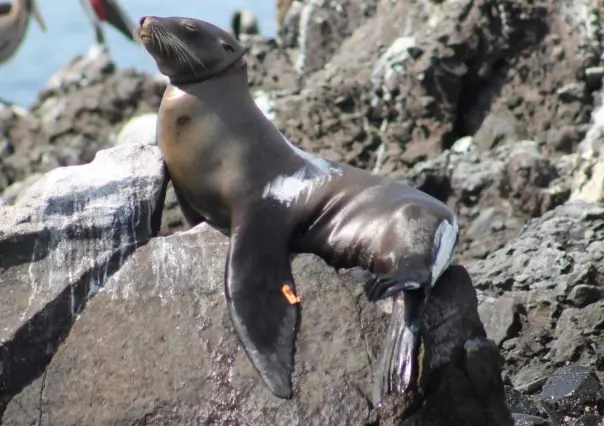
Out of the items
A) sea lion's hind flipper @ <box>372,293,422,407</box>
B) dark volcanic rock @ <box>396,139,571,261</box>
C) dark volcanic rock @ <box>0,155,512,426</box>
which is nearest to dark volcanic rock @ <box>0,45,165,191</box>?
dark volcanic rock @ <box>396,139,571,261</box>

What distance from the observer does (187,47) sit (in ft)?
19.4

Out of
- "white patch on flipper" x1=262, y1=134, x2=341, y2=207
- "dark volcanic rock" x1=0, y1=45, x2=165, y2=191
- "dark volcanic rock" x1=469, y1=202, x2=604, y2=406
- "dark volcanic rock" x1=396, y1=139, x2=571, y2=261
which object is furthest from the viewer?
"dark volcanic rock" x1=0, y1=45, x2=165, y2=191

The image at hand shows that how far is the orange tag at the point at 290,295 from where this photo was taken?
5281mm

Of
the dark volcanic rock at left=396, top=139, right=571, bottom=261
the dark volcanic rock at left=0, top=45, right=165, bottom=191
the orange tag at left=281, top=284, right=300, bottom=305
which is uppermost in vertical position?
the orange tag at left=281, top=284, right=300, bottom=305

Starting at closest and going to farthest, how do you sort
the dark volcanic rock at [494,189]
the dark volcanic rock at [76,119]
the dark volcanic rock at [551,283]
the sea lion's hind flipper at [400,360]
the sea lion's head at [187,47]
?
1. the sea lion's hind flipper at [400,360]
2. the sea lion's head at [187,47]
3. the dark volcanic rock at [551,283]
4. the dark volcanic rock at [494,189]
5. the dark volcanic rock at [76,119]

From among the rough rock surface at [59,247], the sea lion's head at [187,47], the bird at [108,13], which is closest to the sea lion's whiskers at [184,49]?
the sea lion's head at [187,47]

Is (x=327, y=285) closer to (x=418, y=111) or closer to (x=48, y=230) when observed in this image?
(x=48, y=230)

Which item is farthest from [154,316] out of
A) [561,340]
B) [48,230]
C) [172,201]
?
[172,201]

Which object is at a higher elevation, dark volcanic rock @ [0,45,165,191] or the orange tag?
the orange tag

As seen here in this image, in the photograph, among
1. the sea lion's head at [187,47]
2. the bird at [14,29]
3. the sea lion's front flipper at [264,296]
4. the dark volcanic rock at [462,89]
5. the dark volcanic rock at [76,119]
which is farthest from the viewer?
the bird at [14,29]

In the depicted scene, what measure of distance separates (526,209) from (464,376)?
3.95 meters

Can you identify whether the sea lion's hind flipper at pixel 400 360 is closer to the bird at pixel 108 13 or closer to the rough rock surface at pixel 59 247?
the rough rock surface at pixel 59 247

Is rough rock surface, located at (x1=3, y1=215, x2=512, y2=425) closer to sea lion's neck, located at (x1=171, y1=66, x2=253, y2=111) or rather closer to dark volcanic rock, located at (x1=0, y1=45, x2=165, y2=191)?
sea lion's neck, located at (x1=171, y1=66, x2=253, y2=111)

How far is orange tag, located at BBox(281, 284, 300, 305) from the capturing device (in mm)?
5281
